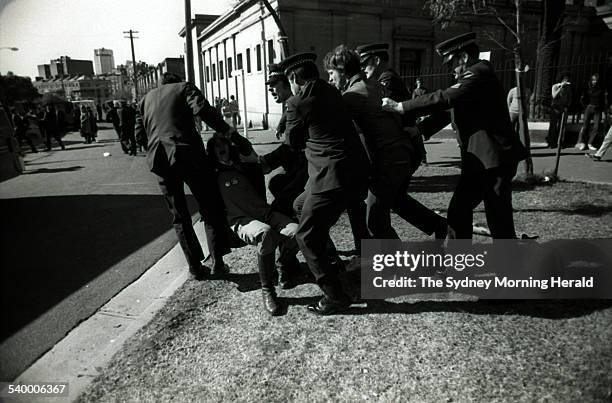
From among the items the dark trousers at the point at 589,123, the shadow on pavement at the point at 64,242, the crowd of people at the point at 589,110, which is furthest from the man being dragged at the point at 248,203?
the dark trousers at the point at 589,123

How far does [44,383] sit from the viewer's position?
8.84 feet

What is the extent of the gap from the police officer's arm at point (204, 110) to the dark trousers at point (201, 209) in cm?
43

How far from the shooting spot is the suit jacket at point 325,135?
127 inches

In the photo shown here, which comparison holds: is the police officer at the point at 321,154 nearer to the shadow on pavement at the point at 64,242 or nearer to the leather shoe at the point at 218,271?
the leather shoe at the point at 218,271

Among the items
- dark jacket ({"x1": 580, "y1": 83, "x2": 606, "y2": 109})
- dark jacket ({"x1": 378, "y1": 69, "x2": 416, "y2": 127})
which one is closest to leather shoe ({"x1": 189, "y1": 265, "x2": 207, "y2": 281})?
dark jacket ({"x1": 378, "y1": 69, "x2": 416, "y2": 127})

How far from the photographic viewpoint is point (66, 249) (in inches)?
217

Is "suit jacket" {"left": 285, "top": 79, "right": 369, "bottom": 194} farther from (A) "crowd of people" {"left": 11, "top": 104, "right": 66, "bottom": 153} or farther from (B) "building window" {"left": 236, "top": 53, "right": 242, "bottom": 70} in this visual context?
(B) "building window" {"left": 236, "top": 53, "right": 242, "bottom": 70}

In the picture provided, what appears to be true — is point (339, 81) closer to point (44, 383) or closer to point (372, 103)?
point (372, 103)

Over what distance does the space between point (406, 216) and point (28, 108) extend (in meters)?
31.0

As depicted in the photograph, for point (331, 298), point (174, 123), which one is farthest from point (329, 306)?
point (174, 123)

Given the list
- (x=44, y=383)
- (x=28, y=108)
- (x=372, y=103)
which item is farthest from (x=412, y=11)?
(x=44, y=383)

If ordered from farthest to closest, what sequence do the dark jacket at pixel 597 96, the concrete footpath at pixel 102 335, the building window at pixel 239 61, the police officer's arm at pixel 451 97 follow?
the building window at pixel 239 61 < the dark jacket at pixel 597 96 < the police officer's arm at pixel 451 97 < the concrete footpath at pixel 102 335

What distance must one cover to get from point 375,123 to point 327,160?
772mm

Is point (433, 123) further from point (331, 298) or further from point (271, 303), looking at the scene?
point (271, 303)
